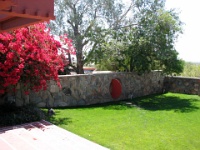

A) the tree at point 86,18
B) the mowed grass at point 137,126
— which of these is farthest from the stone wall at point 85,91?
the tree at point 86,18

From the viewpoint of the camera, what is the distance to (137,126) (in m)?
7.41

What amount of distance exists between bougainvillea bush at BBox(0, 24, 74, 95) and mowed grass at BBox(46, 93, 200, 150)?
1801mm

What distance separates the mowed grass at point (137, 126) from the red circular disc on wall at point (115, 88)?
2762mm

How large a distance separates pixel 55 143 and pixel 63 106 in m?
4.93

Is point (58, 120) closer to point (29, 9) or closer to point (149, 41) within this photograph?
point (29, 9)

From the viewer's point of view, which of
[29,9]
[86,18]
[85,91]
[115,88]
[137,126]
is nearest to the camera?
[29,9]

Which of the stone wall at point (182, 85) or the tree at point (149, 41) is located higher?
the tree at point (149, 41)

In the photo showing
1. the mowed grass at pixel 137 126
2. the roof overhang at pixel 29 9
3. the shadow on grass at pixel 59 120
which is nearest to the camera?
the roof overhang at pixel 29 9

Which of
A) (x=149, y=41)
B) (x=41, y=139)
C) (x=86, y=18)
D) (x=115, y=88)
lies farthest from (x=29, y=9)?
(x=86, y=18)

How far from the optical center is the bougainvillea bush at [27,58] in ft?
22.6

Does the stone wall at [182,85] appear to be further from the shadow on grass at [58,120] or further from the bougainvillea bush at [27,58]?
the bougainvillea bush at [27,58]

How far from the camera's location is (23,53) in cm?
723

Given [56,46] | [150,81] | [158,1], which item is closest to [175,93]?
[150,81]

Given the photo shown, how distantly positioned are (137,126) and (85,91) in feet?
14.9
